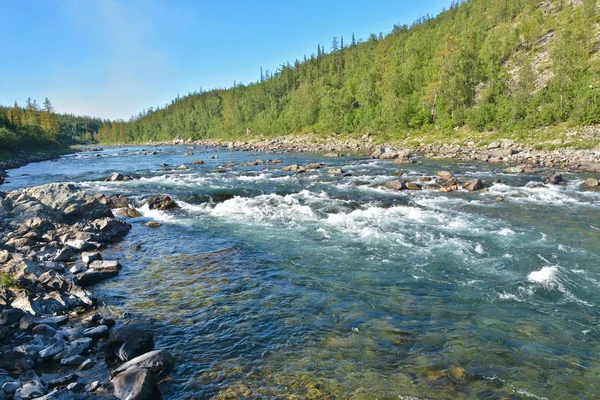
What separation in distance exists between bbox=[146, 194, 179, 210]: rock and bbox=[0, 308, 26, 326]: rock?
1518cm

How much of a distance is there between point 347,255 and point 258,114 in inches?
5601

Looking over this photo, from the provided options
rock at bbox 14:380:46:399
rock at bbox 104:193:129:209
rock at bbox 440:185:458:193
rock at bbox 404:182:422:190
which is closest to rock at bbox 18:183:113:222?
rock at bbox 104:193:129:209

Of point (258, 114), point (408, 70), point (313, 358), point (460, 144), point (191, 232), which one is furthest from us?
point (258, 114)

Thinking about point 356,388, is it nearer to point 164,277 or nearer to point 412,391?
point 412,391

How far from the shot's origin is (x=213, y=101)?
654 feet

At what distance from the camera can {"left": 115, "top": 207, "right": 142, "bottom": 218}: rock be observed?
2270cm

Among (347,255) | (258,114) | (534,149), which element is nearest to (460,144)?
(534,149)

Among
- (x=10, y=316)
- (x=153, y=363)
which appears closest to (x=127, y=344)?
(x=153, y=363)

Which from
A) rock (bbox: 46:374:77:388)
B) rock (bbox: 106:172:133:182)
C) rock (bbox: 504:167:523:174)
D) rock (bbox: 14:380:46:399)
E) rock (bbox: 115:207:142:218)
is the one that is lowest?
rock (bbox: 46:374:77:388)

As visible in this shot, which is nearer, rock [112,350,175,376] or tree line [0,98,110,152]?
rock [112,350,175,376]

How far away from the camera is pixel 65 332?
8922 mm

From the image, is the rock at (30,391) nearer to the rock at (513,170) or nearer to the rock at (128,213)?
the rock at (128,213)

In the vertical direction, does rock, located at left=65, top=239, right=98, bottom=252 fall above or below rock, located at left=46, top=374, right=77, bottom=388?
above

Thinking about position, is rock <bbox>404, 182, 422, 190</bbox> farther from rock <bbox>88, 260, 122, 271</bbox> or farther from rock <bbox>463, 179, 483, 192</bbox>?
rock <bbox>88, 260, 122, 271</bbox>
